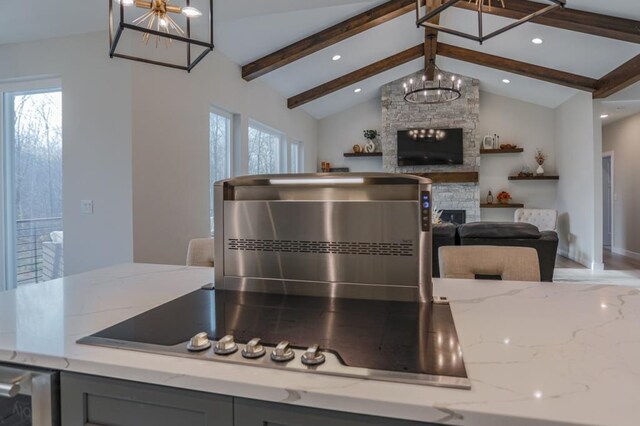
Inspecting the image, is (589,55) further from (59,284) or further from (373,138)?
(59,284)

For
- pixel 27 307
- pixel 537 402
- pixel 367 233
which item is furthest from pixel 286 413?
pixel 27 307

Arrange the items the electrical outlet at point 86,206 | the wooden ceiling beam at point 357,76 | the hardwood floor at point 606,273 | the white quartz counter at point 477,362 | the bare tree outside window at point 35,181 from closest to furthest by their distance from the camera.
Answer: the white quartz counter at point 477,362 < the electrical outlet at point 86,206 < the bare tree outside window at point 35,181 < the hardwood floor at point 606,273 < the wooden ceiling beam at point 357,76

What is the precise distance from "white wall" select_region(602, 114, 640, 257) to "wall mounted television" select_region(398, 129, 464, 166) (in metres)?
2.81

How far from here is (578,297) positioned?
1.31m

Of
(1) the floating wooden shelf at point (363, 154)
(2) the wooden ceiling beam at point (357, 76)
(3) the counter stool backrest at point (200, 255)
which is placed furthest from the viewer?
(1) the floating wooden shelf at point (363, 154)

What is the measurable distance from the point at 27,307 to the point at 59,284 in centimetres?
35

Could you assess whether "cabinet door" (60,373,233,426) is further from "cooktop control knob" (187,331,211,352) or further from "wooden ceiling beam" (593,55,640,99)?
"wooden ceiling beam" (593,55,640,99)

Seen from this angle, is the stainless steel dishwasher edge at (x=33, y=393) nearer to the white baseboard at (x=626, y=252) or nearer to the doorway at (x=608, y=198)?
the white baseboard at (x=626, y=252)

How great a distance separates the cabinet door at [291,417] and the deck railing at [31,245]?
3.67 m

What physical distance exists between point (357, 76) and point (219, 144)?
309 cm

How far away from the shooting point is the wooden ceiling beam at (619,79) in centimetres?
480

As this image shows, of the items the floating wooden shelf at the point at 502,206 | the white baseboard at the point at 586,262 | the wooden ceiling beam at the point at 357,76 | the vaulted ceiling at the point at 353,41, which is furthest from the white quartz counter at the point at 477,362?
the floating wooden shelf at the point at 502,206

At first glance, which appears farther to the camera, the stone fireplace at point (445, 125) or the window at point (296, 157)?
the stone fireplace at point (445, 125)

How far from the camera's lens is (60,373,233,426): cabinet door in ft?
2.54
